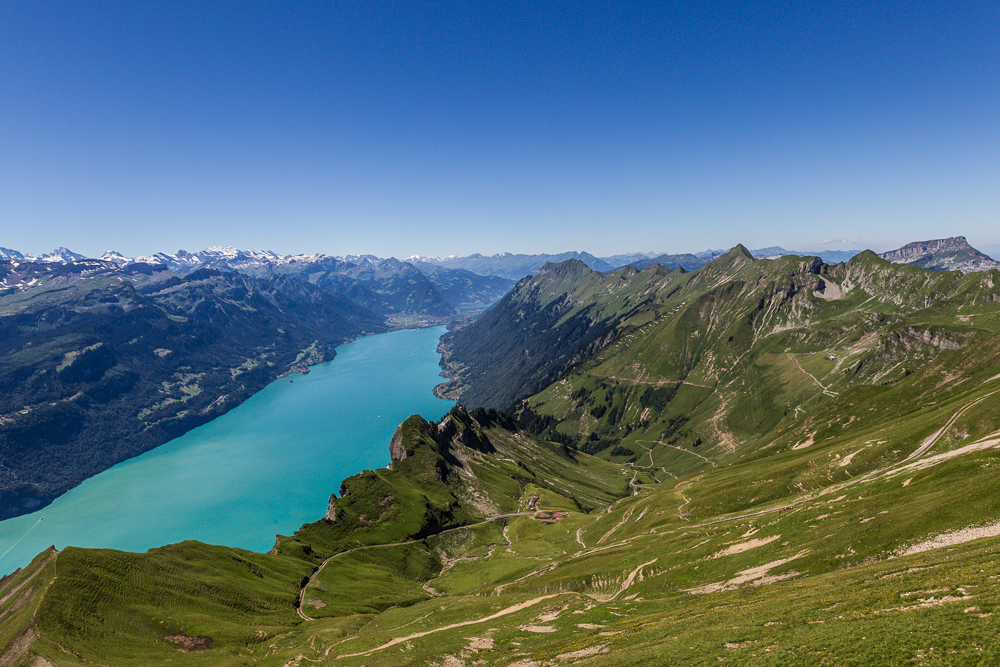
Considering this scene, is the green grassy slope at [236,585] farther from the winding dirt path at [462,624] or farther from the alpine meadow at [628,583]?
the winding dirt path at [462,624]

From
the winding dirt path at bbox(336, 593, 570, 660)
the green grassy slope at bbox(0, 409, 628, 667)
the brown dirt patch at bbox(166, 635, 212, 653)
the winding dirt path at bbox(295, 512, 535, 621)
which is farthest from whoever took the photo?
the winding dirt path at bbox(295, 512, 535, 621)

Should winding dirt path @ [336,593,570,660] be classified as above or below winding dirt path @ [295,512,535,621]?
above

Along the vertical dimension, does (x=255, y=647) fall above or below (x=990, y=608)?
below

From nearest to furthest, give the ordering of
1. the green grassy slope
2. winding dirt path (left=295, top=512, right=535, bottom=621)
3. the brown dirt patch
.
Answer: the green grassy slope → the brown dirt patch → winding dirt path (left=295, top=512, right=535, bottom=621)

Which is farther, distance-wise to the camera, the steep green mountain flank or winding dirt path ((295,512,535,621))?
winding dirt path ((295,512,535,621))

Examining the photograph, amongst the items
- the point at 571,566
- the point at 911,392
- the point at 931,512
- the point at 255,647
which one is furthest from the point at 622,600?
the point at 911,392

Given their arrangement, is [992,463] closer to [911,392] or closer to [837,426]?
[837,426]

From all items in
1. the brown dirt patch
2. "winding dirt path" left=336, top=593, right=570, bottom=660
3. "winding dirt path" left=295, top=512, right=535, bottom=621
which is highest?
"winding dirt path" left=336, top=593, right=570, bottom=660

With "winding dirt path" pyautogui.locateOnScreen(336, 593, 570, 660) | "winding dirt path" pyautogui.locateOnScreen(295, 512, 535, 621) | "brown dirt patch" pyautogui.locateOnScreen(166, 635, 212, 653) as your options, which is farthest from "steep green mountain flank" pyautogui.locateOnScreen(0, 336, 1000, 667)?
"winding dirt path" pyautogui.locateOnScreen(295, 512, 535, 621)

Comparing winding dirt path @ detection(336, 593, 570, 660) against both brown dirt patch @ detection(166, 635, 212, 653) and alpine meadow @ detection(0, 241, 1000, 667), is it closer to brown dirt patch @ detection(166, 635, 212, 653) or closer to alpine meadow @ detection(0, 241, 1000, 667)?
alpine meadow @ detection(0, 241, 1000, 667)
